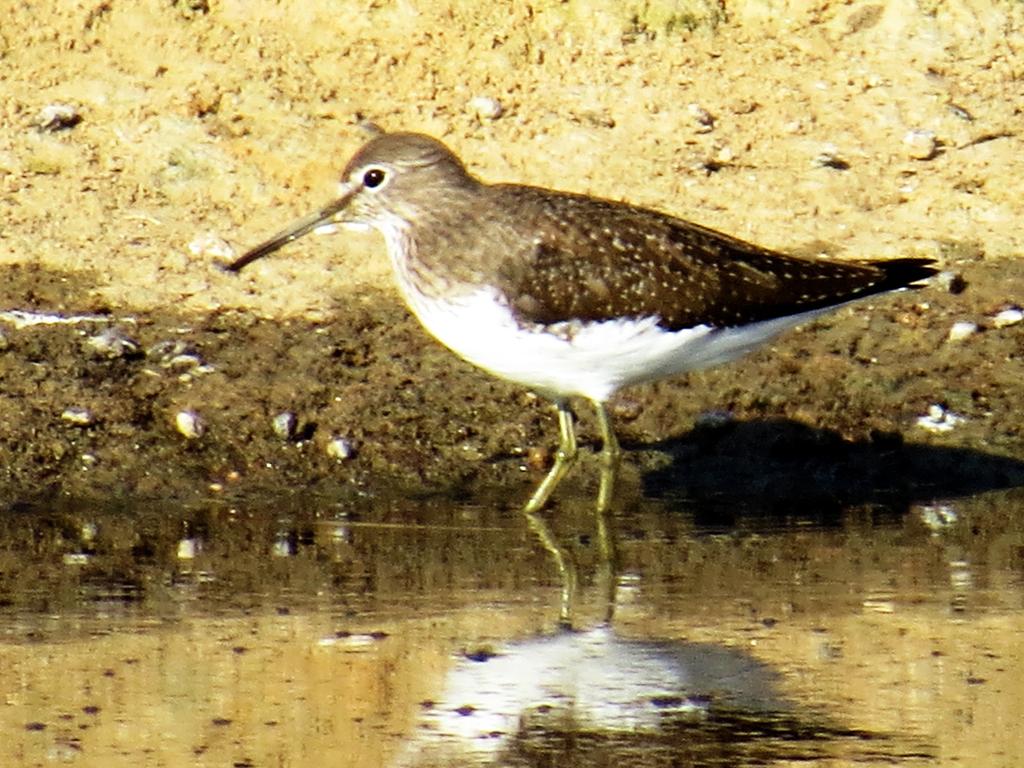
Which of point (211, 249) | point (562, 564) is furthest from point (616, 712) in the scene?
point (211, 249)

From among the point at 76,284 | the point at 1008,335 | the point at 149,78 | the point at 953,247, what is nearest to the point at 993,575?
the point at 1008,335

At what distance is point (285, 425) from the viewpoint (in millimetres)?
9008

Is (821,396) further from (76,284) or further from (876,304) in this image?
(76,284)

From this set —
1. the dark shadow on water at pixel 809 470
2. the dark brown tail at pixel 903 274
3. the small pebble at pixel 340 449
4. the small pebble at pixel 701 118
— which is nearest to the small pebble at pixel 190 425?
the small pebble at pixel 340 449

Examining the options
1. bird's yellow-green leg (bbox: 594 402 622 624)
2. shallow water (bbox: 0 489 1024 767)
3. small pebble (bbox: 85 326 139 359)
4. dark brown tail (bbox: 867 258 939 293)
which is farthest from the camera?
small pebble (bbox: 85 326 139 359)

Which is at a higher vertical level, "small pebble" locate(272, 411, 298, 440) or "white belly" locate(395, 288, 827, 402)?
"white belly" locate(395, 288, 827, 402)

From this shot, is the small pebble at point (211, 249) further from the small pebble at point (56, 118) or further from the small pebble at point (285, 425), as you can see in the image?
the small pebble at point (285, 425)

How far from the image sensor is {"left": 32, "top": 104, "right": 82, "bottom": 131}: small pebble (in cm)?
1093

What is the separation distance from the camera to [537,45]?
11.8 metres

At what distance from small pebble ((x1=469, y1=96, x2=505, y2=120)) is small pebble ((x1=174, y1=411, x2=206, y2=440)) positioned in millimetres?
3067

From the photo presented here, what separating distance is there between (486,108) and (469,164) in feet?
1.20

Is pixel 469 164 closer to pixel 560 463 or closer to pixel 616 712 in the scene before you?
pixel 560 463

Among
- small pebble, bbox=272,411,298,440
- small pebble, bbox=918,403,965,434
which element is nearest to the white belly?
small pebble, bbox=272,411,298,440

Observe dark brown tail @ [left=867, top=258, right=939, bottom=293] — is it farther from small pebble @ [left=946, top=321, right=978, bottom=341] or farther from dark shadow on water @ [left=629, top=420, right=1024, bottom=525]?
small pebble @ [left=946, top=321, right=978, bottom=341]
